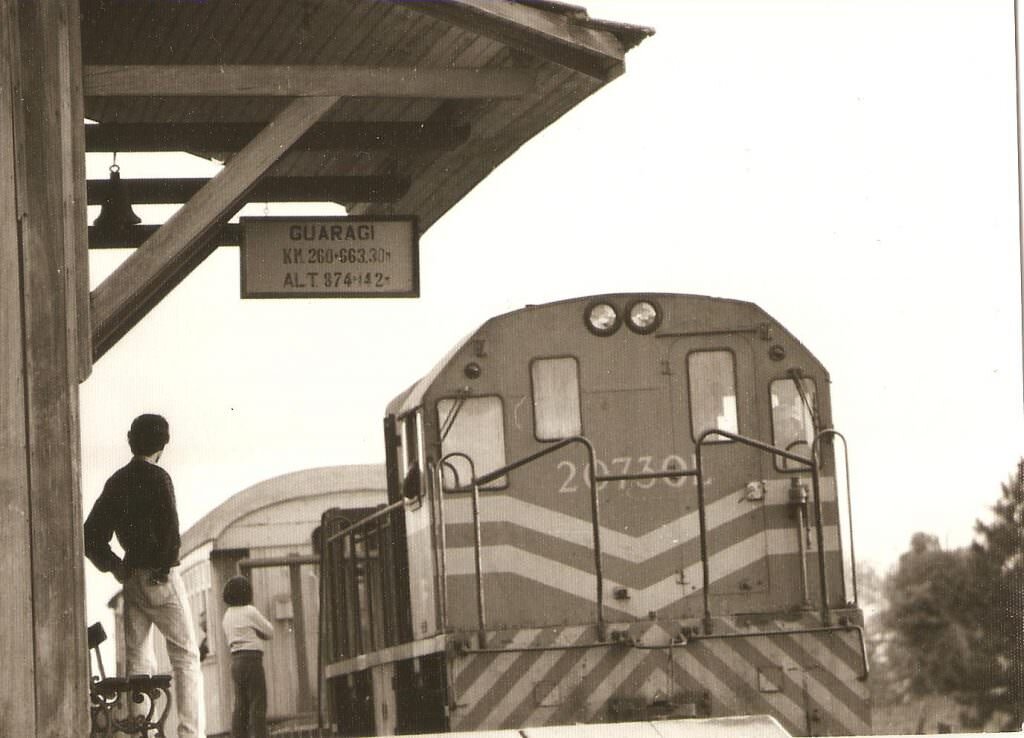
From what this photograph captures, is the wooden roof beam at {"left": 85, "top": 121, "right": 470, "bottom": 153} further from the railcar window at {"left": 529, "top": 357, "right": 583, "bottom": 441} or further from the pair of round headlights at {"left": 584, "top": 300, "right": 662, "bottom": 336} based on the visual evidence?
the railcar window at {"left": 529, "top": 357, "right": 583, "bottom": 441}

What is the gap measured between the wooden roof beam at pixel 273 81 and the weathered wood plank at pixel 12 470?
116 centimetres

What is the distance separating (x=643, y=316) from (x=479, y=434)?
122 cm

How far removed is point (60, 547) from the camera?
613 cm

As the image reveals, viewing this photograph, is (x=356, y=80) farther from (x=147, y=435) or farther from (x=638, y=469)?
(x=638, y=469)

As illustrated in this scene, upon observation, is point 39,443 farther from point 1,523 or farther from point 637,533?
point 637,533

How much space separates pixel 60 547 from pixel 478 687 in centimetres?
377

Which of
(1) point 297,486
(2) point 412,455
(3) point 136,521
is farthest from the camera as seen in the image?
(1) point 297,486

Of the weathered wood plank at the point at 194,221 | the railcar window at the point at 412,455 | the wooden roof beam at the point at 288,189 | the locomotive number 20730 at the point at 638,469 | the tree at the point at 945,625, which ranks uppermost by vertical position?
the wooden roof beam at the point at 288,189

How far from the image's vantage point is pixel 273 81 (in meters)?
7.66

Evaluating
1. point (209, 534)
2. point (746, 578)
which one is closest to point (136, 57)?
point (746, 578)

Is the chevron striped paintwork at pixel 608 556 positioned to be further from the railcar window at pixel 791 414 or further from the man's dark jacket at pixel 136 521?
the man's dark jacket at pixel 136 521

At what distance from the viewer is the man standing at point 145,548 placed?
766 centimetres

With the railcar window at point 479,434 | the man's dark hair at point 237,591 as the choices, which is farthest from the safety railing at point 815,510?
the man's dark hair at point 237,591

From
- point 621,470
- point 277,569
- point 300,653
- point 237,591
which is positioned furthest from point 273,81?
point 300,653
